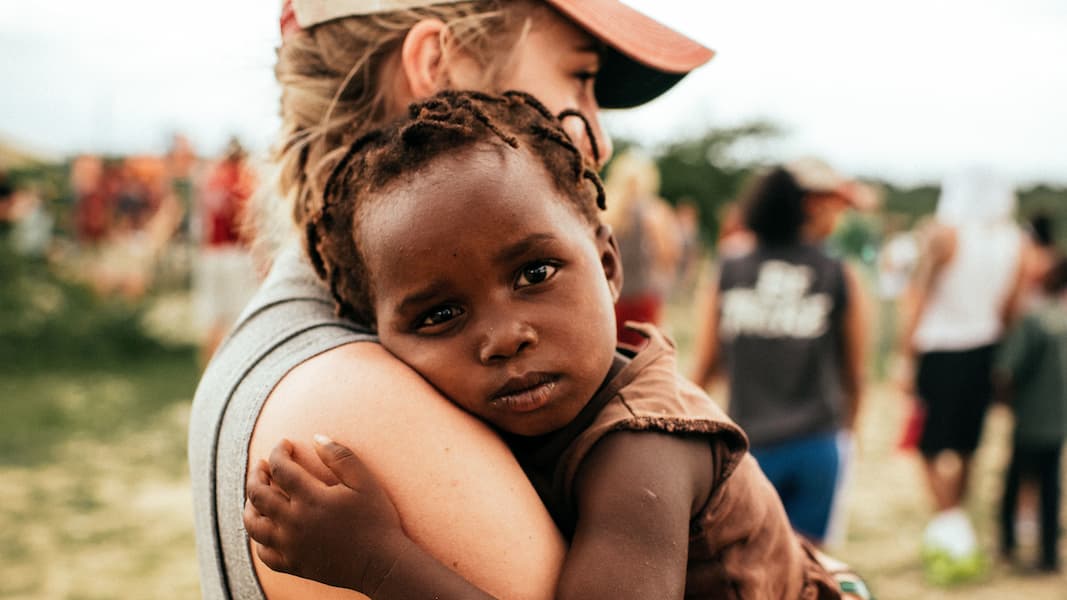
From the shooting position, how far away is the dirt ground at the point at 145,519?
210 inches

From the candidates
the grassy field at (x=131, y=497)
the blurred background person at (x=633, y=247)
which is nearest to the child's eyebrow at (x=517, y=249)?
the grassy field at (x=131, y=497)

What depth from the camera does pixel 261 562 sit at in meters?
1.22

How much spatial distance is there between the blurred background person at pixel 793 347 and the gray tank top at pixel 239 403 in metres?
3.45

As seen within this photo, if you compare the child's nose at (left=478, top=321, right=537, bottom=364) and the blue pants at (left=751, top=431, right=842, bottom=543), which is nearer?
the child's nose at (left=478, top=321, right=537, bottom=364)

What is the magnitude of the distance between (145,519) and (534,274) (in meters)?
5.78

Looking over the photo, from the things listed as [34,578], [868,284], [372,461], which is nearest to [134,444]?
[34,578]

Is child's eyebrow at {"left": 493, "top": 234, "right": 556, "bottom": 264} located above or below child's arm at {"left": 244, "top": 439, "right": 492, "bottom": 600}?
above

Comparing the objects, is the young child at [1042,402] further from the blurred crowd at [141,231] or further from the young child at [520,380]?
the blurred crowd at [141,231]

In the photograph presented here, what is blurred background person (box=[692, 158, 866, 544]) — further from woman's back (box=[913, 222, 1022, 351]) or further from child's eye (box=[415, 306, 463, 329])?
child's eye (box=[415, 306, 463, 329])

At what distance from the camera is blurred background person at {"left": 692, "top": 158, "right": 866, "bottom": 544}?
14.8 feet

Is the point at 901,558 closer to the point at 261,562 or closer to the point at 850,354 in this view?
the point at 850,354

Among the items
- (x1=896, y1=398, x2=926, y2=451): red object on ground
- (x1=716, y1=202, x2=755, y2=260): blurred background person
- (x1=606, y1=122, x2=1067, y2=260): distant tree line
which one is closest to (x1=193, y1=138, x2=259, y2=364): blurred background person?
(x1=716, y1=202, x2=755, y2=260): blurred background person

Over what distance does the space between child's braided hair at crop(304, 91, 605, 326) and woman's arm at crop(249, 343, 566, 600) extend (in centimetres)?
23

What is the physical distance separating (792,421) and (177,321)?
10.6 m
